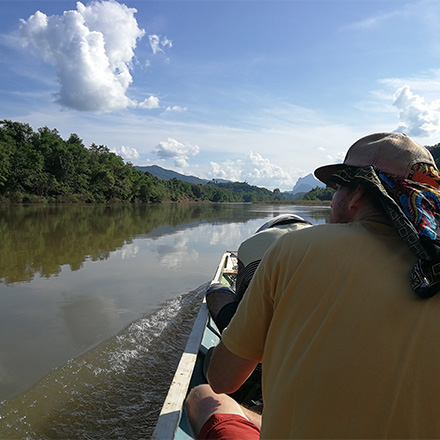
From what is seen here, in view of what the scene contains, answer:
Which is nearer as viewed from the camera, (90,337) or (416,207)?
(416,207)

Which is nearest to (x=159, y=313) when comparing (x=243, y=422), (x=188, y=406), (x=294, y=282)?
(x=188, y=406)

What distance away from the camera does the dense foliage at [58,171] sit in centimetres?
3959

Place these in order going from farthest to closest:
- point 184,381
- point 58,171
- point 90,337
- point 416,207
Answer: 1. point 58,171
2. point 90,337
3. point 184,381
4. point 416,207

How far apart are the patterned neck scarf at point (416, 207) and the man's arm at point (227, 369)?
0.61 metres

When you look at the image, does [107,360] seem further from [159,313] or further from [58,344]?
[159,313]

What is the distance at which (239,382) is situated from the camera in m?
1.24

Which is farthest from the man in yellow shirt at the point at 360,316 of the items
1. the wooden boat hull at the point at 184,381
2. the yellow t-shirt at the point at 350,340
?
the wooden boat hull at the point at 184,381

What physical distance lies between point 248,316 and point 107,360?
151 inches

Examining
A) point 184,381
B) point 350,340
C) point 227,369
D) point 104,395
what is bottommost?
point 104,395

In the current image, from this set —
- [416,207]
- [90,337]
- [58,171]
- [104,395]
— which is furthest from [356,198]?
[58,171]

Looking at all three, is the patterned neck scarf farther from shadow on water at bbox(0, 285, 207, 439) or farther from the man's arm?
shadow on water at bbox(0, 285, 207, 439)

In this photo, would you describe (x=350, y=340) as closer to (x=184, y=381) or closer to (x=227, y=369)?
(x=227, y=369)

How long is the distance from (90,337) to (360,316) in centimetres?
476

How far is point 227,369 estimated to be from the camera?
1.20m
